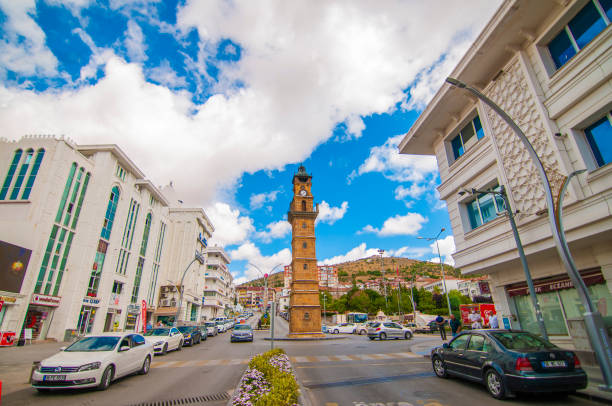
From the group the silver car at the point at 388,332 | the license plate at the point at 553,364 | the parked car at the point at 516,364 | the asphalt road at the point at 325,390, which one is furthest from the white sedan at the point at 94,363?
the silver car at the point at 388,332

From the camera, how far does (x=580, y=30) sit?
9.04m

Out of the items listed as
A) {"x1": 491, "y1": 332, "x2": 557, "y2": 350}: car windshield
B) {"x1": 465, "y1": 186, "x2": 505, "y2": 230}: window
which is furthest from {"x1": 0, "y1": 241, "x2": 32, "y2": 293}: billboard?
{"x1": 465, "y1": 186, "x2": 505, "y2": 230}: window

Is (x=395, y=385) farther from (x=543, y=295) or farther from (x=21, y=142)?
(x=21, y=142)

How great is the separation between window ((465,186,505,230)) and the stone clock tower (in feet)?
92.1

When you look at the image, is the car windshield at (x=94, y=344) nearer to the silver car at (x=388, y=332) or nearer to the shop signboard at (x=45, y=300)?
the shop signboard at (x=45, y=300)

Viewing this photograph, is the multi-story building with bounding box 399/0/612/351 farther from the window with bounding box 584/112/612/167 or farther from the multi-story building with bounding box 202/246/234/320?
the multi-story building with bounding box 202/246/234/320

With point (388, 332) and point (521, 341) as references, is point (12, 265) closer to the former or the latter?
point (521, 341)

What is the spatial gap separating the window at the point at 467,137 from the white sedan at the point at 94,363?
1596 centimetres

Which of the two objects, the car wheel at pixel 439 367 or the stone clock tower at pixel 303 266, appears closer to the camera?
the car wheel at pixel 439 367

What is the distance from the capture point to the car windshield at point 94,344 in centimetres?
921

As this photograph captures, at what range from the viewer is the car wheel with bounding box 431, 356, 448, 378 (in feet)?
29.9

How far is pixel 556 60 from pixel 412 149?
7.98 meters

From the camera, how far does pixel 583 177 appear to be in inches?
343

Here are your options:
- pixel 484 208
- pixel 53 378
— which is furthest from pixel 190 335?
pixel 484 208
